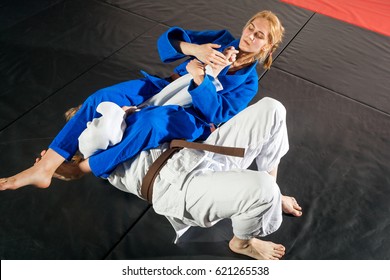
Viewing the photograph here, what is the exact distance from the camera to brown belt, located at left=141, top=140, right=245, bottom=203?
1447 millimetres

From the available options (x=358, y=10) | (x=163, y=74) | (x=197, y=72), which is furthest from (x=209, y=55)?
(x=358, y=10)

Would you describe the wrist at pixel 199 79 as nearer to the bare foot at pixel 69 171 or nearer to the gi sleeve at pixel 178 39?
the gi sleeve at pixel 178 39

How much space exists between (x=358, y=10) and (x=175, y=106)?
9.12 ft

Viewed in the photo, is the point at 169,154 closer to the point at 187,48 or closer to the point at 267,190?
the point at 267,190

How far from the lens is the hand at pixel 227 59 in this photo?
1.62 m

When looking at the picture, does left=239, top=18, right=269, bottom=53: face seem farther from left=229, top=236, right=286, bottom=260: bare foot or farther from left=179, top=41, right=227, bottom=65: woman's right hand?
left=229, top=236, right=286, bottom=260: bare foot

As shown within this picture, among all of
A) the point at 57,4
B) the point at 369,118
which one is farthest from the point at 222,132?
the point at 57,4

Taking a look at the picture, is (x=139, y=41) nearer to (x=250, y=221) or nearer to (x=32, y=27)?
(x=32, y=27)

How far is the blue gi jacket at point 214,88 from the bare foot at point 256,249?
0.58 m

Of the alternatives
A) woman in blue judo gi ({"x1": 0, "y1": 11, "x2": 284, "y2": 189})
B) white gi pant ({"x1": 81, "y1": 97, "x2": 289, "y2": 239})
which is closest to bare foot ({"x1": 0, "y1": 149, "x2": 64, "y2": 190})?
woman in blue judo gi ({"x1": 0, "y1": 11, "x2": 284, "y2": 189})

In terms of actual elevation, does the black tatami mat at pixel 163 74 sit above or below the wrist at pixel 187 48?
below

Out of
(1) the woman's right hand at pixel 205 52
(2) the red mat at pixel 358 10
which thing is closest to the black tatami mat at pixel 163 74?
(2) the red mat at pixel 358 10

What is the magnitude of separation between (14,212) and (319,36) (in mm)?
2716

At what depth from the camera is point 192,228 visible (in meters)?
1.70
